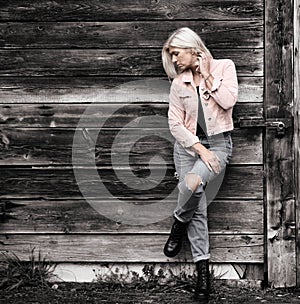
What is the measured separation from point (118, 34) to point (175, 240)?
4.74ft

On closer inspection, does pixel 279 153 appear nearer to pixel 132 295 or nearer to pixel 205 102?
pixel 205 102

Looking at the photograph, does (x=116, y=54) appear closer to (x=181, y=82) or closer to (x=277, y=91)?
(x=181, y=82)

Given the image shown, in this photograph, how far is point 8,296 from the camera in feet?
16.3

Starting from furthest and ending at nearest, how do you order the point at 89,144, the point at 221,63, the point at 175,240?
the point at 89,144 < the point at 175,240 < the point at 221,63

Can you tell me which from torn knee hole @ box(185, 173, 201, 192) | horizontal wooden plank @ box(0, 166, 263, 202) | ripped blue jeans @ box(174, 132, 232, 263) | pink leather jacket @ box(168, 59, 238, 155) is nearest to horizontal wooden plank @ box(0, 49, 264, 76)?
pink leather jacket @ box(168, 59, 238, 155)

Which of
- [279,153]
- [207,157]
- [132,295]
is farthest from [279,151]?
[132,295]

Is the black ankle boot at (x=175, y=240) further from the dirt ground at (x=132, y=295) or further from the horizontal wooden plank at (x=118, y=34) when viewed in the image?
the horizontal wooden plank at (x=118, y=34)

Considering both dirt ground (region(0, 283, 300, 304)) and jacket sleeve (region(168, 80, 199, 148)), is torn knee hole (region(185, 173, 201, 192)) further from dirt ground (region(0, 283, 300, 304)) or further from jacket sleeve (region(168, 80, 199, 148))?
dirt ground (region(0, 283, 300, 304))

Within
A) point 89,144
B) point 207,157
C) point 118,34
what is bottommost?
point 207,157

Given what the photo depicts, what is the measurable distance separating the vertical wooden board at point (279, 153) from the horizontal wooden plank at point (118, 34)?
0.13m

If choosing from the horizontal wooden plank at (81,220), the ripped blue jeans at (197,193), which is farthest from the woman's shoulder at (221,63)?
the horizontal wooden plank at (81,220)

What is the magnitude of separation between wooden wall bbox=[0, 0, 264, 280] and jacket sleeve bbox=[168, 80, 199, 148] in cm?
20

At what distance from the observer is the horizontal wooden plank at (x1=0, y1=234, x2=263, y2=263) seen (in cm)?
509

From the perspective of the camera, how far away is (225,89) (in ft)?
15.4
